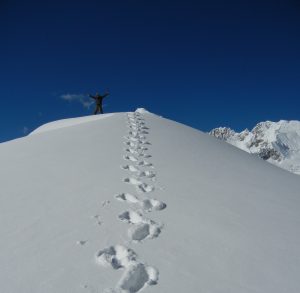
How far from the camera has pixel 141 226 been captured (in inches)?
156

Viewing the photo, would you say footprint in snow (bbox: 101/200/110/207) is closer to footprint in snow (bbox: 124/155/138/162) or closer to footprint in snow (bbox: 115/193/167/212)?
footprint in snow (bbox: 115/193/167/212)

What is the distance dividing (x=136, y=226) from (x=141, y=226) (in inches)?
2.3

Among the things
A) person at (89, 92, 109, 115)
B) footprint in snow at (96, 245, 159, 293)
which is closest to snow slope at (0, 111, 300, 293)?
footprint in snow at (96, 245, 159, 293)

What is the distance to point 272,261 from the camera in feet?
11.3

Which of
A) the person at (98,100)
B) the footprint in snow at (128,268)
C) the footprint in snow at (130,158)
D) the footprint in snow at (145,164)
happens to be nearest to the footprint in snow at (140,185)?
the footprint in snow at (145,164)

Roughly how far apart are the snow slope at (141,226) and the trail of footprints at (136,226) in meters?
0.01

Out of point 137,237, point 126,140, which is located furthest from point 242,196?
point 126,140

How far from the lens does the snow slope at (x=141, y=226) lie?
119 inches

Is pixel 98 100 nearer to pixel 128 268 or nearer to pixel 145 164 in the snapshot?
pixel 145 164

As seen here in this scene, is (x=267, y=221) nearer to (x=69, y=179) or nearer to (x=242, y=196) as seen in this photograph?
(x=242, y=196)

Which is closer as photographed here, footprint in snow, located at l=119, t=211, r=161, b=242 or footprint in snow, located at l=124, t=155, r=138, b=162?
footprint in snow, located at l=119, t=211, r=161, b=242

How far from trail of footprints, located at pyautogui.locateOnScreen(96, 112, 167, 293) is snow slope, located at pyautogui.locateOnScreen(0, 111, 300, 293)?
0.01m

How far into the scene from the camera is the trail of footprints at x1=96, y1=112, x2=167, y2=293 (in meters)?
2.98

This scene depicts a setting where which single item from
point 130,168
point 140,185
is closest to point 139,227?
point 140,185
